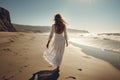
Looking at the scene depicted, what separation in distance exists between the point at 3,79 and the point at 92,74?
322 centimetres

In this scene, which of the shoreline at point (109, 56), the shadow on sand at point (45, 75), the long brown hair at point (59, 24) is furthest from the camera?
the shoreline at point (109, 56)

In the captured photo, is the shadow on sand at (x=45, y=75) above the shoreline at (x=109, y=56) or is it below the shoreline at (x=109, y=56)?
above

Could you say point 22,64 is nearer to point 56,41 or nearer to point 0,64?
point 0,64

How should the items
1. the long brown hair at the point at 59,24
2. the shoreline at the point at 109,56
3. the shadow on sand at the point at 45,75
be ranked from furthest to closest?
the shoreline at the point at 109,56, the long brown hair at the point at 59,24, the shadow on sand at the point at 45,75

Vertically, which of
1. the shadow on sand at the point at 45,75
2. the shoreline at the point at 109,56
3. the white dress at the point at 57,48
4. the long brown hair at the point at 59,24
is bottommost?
the shoreline at the point at 109,56

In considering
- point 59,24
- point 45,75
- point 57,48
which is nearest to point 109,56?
point 57,48

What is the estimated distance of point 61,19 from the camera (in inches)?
243

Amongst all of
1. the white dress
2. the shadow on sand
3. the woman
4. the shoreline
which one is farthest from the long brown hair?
the shoreline

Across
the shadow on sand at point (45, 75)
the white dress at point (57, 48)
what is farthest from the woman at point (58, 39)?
the shadow on sand at point (45, 75)

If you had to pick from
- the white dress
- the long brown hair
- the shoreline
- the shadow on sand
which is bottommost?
the shoreline

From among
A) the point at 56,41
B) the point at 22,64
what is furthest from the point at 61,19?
the point at 22,64

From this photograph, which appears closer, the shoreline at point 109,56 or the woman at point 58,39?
the woman at point 58,39

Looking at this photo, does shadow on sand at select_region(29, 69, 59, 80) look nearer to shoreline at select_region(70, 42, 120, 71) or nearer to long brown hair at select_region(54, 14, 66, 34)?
long brown hair at select_region(54, 14, 66, 34)

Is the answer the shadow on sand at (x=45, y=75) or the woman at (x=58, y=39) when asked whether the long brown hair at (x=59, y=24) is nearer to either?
the woman at (x=58, y=39)
